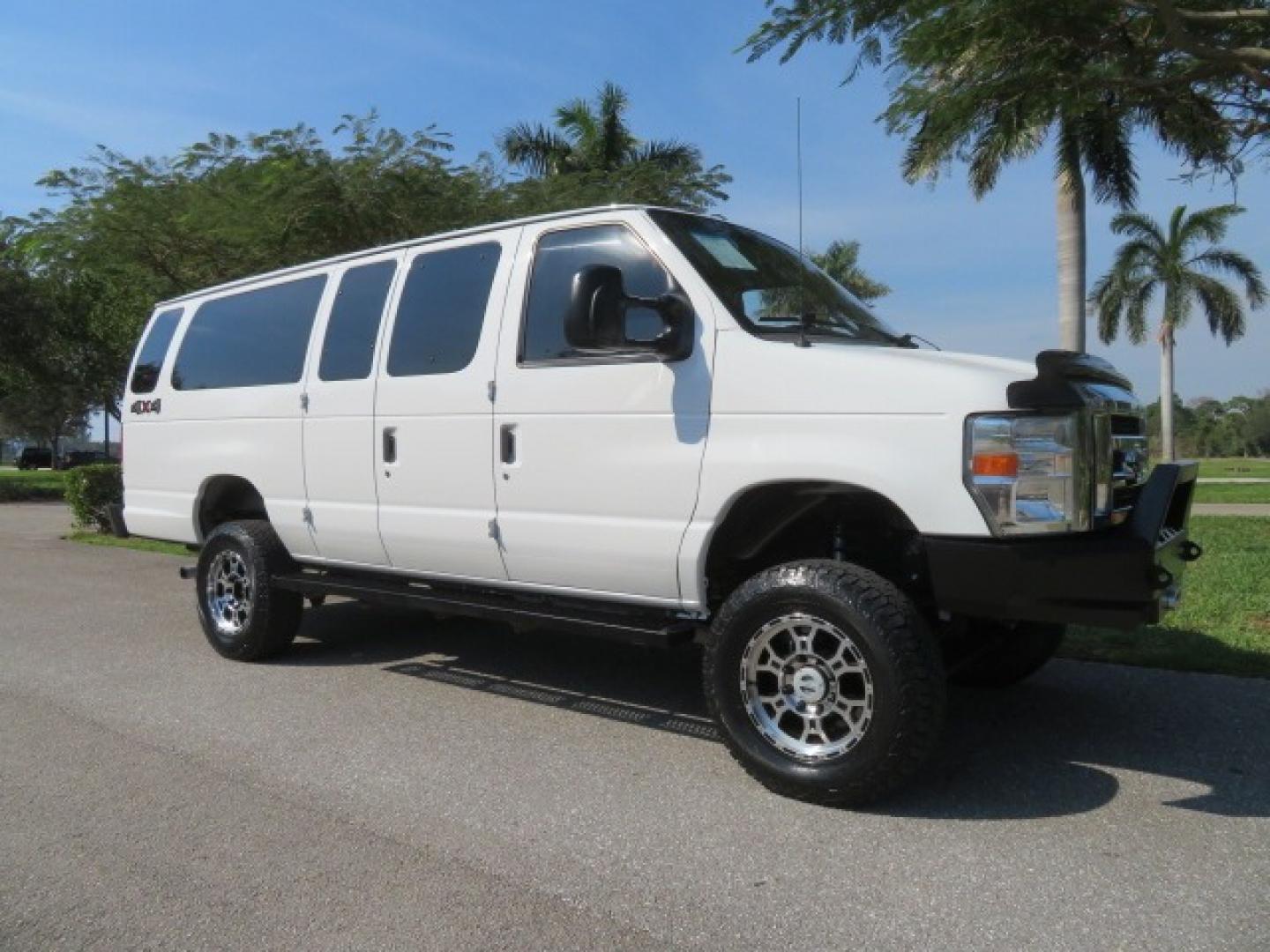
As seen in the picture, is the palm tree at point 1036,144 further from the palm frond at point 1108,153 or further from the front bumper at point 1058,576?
the front bumper at point 1058,576

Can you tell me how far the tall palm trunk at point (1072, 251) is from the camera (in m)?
15.7

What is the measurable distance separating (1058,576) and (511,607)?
2.46 metres

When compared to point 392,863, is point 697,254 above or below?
above

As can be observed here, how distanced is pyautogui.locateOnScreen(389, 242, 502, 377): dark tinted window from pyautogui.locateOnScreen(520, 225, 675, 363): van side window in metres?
0.32

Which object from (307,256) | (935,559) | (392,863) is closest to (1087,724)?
(935,559)

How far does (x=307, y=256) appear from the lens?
39.5 feet

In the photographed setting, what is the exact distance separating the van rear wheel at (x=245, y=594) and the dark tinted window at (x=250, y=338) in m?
0.96

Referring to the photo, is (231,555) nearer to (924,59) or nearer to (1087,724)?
(1087,724)

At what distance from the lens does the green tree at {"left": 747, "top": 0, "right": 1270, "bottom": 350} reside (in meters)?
7.11

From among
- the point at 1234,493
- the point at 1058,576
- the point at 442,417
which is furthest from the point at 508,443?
the point at 1234,493

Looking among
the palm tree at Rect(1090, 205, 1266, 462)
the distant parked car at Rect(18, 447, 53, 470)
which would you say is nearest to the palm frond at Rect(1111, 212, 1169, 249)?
the palm tree at Rect(1090, 205, 1266, 462)

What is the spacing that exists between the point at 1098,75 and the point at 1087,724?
5.03 meters

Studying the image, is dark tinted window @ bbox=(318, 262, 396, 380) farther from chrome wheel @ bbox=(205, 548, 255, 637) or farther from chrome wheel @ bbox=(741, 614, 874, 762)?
chrome wheel @ bbox=(741, 614, 874, 762)

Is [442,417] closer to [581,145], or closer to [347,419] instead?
[347,419]
